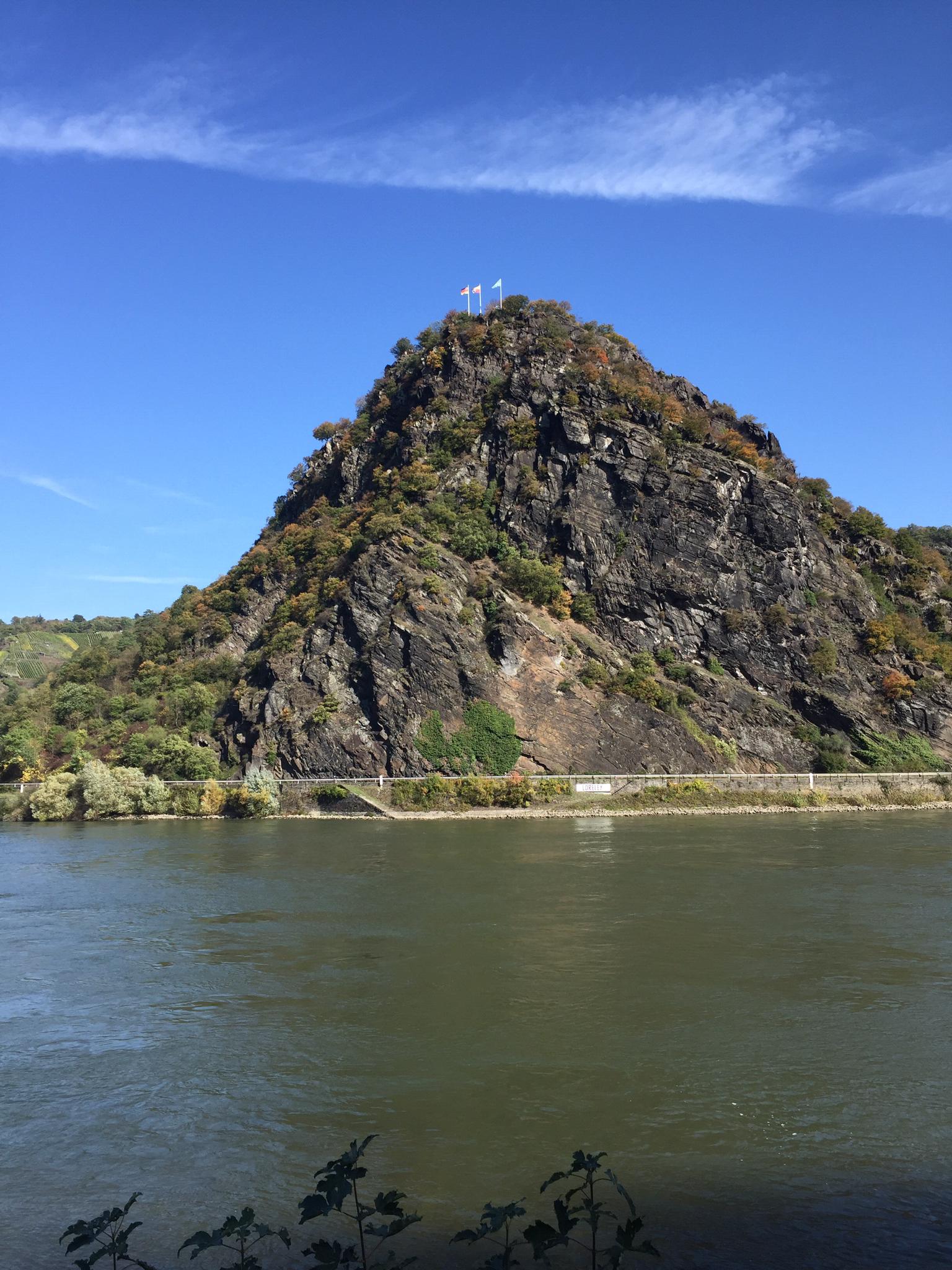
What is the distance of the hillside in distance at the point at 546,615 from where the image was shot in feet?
245

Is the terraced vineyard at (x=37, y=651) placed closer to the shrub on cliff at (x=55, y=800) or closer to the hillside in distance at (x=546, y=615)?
the hillside in distance at (x=546, y=615)

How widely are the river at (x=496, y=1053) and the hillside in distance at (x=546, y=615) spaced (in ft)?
121

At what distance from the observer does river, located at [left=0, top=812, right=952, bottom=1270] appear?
12.4 metres

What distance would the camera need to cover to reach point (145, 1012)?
20906mm

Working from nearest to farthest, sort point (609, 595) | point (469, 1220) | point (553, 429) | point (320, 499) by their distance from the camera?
point (469, 1220) < point (609, 595) < point (553, 429) < point (320, 499)

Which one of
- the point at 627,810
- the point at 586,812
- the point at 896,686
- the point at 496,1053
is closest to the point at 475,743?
the point at 586,812

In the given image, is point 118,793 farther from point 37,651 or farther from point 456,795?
point 37,651

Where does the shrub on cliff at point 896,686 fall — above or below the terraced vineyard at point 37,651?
below

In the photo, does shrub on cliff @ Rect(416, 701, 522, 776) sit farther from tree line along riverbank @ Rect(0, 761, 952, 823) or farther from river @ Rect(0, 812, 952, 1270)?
river @ Rect(0, 812, 952, 1270)

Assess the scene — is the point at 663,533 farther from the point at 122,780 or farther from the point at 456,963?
the point at 456,963

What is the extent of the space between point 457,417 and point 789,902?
7494cm

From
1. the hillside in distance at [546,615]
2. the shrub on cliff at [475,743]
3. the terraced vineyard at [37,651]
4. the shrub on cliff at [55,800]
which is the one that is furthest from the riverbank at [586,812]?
the terraced vineyard at [37,651]

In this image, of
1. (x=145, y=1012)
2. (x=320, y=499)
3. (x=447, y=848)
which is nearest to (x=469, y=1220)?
(x=145, y=1012)

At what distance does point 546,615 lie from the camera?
272 ft
